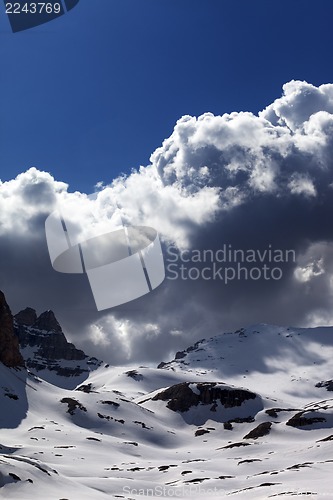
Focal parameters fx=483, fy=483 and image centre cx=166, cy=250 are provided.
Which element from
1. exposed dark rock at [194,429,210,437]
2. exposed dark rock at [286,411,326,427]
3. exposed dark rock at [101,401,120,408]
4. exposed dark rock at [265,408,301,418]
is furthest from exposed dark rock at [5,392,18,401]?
exposed dark rock at [265,408,301,418]

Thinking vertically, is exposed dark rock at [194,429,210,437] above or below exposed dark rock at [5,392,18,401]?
below

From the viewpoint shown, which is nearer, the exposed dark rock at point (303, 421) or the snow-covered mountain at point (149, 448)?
the snow-covered mountain at point (149, 448)

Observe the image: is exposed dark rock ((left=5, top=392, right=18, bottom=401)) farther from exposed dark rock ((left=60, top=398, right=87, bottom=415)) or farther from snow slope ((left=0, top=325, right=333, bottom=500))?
exposed dark rock ((left=60, top=398, right=87, bottom=415))

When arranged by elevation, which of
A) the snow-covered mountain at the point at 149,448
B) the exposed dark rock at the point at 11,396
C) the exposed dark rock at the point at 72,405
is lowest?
the snow-covered mountain at the point at 149,448

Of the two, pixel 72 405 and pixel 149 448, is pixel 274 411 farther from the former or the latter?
pixel 72 405

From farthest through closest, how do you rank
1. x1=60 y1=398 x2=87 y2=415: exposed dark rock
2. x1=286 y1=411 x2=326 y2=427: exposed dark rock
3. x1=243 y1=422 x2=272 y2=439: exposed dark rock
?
x1=60 y1=398 x2=87 y2=415: exposed dark rock, x1=286 y1=411 x2=326 y2=427: exposed dark rock, x1=243 y1=422 x2=272 y2=439: exposed dark rock

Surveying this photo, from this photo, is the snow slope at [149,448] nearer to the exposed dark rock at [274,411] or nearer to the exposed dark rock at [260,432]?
the exposed dark rock at [260,432]

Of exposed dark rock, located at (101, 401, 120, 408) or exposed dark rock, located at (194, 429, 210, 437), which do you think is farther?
exposed dark rock, located at (101, 401, 120, 408)

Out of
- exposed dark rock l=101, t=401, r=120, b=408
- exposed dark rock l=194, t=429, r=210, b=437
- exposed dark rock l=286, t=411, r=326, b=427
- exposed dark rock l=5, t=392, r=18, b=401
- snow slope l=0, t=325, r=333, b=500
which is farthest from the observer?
exposed dark rock l=101, t=401, r=120, b=408

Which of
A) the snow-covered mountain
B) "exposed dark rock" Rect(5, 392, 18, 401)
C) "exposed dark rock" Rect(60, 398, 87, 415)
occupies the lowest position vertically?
the snow-covered mountain

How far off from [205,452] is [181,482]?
56450 mm

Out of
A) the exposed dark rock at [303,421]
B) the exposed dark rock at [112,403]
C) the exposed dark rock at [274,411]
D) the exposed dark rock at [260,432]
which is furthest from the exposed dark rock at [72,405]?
the exposed dark rock at [274,411]

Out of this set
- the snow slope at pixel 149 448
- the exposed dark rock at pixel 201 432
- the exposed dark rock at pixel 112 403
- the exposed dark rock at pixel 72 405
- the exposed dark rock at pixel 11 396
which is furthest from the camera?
the exposed dark rock at pixel 112 403

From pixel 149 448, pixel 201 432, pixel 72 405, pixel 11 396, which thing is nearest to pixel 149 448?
pixel 149 448
